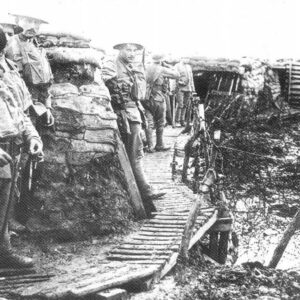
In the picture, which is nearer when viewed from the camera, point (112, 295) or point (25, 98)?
point (112, 295)

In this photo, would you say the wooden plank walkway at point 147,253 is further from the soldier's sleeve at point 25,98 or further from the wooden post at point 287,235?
the soldier's sleeve at point 25,98

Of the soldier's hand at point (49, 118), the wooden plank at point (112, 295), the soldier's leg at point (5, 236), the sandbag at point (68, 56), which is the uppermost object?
the sandbag at point (68, 56)

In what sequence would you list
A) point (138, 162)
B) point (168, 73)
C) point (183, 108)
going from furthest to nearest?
point (183, 108), point (168, 73), point (138, 162)

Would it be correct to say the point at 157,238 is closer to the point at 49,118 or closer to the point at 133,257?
the point at 133,257

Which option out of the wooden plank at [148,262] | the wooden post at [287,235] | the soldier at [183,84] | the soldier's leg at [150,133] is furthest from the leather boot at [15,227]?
the soldier at [183,84]

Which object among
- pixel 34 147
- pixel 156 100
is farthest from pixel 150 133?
pixel 34 147

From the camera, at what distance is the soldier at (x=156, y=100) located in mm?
10703

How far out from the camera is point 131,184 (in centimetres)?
619

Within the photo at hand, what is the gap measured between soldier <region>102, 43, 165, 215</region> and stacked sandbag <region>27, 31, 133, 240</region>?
50 cm

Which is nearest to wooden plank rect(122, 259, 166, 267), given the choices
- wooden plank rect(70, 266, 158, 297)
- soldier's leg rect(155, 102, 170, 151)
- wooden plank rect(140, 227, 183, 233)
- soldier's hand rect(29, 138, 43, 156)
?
wooden plank rect(70, 266, 158, 297)

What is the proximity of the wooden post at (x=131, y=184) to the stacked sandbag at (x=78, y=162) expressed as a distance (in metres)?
0.15

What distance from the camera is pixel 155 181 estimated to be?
876 cm

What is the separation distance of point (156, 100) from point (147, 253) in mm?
6107

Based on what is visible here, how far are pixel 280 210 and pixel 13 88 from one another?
23.8ft
